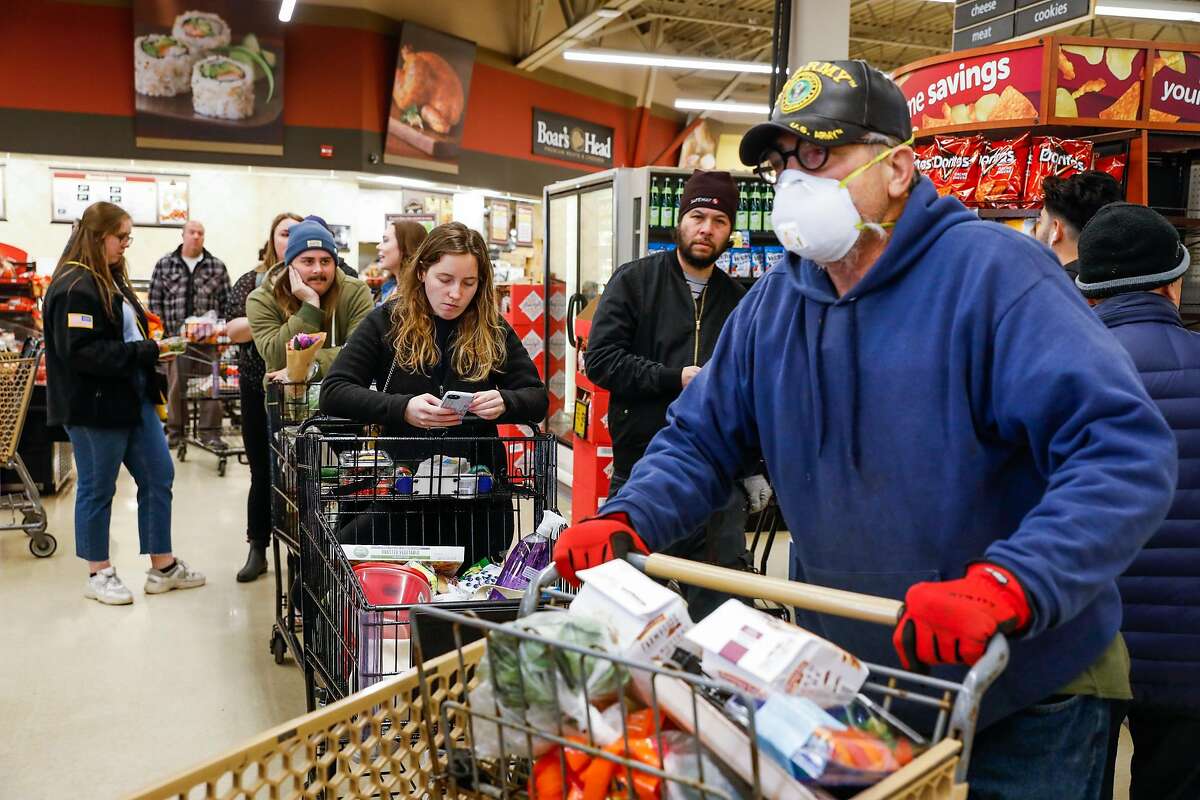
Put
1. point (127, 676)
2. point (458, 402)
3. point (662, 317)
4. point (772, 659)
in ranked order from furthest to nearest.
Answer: point (127, 676)
point (662, 317)
point (458, 402)
point (772, 659)

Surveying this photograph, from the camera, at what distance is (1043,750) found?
142 centimetres

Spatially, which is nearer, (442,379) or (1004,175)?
(442,379)

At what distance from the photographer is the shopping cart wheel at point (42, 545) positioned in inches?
217

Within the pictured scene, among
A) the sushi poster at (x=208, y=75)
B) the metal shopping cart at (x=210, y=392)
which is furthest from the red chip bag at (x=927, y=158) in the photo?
the sushi poster at (x=208, y=75)

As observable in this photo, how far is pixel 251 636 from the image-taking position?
4.28 metres

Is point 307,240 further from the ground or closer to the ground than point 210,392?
further from the ground

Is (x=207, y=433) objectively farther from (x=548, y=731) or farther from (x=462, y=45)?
(x=548, y=731)

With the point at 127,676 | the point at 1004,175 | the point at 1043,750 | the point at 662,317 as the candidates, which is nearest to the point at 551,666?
the point at 1043,750

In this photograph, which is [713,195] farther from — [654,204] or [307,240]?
[654,204]

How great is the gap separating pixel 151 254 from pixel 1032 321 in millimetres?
12165

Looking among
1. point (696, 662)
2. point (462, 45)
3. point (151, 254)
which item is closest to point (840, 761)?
point (696, 662)

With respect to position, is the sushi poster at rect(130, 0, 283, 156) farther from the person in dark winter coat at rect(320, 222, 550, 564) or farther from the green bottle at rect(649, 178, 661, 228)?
the person in dark winter coat at rect(320, 222, 550, 564)

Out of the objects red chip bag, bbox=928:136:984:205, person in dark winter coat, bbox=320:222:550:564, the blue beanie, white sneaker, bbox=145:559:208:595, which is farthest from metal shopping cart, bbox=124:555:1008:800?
red chip bag, bbox=928:136:984:205

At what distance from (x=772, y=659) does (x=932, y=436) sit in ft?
1.57
